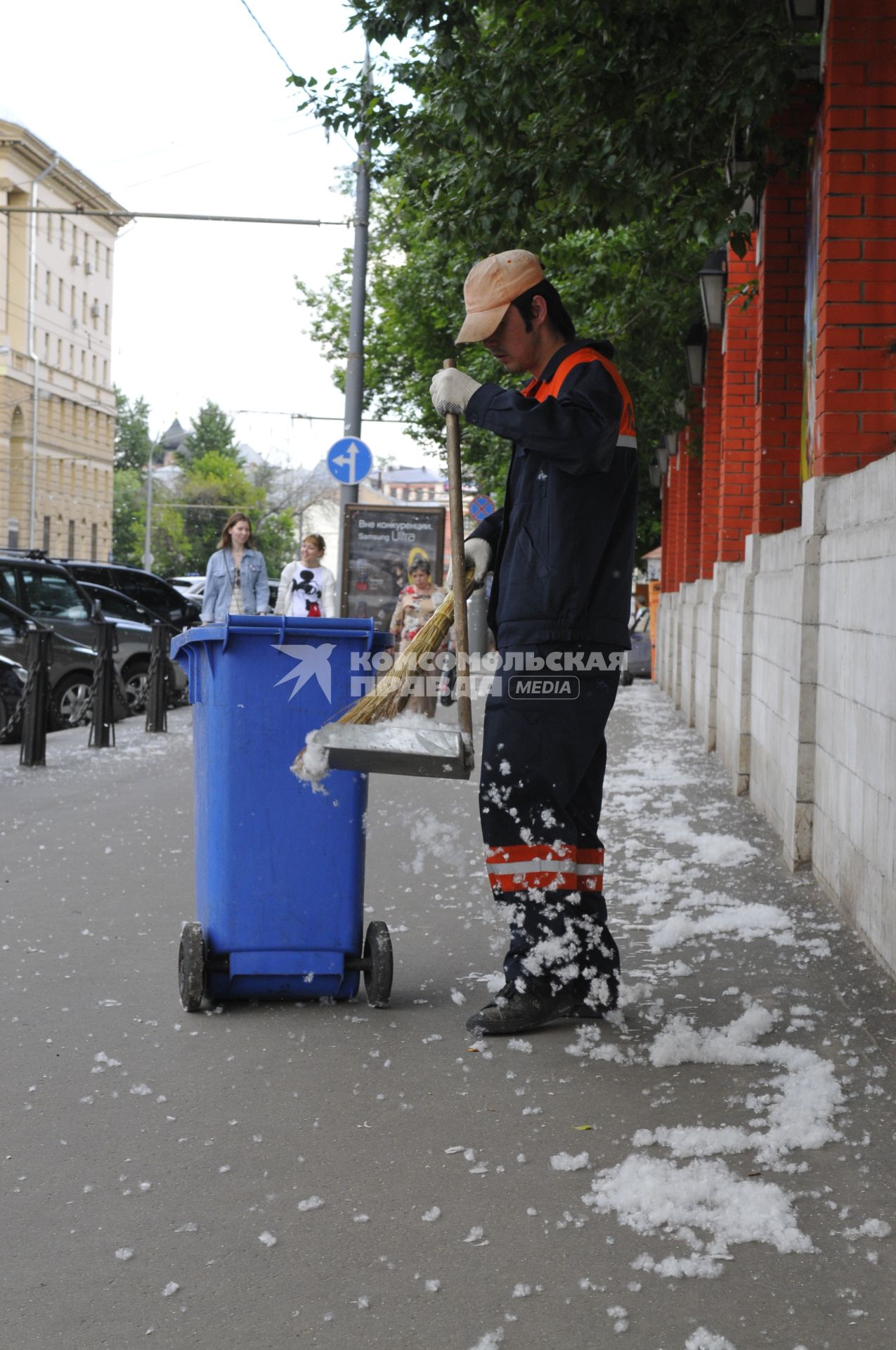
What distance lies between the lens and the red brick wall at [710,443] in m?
17.1

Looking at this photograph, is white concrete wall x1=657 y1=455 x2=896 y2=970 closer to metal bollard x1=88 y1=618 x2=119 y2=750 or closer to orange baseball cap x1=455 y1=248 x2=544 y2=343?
orange baseball cap x1=455 y1=248 x2=544 y2=343

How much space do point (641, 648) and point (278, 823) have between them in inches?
1149

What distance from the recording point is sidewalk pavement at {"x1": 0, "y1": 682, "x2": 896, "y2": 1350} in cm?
295

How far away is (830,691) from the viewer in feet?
22.9

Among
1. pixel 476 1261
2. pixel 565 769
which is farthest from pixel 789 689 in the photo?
pixel 476 1261

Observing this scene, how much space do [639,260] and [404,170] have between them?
83.4 inches

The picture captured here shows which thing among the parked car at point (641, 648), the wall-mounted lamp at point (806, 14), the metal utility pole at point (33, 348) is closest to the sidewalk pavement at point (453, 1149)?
the wall-mounted lamp at point (806, 14)

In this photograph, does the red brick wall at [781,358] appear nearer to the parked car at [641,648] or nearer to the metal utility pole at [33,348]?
the parked car at [641,648]

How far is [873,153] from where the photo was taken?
24.2ft

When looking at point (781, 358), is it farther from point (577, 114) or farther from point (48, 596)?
point (48, 596)

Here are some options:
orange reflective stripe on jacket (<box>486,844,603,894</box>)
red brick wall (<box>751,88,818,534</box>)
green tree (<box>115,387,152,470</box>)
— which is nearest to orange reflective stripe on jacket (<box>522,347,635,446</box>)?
orange reflective stripe on jacket (<box>486,844,603,894</box>)

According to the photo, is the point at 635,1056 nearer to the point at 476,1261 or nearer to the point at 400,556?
the point at 476,1261

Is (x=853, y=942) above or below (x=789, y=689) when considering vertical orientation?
below

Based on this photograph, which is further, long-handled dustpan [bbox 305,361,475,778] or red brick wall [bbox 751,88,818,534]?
red brick wall [bbox 751,88,818,534]
